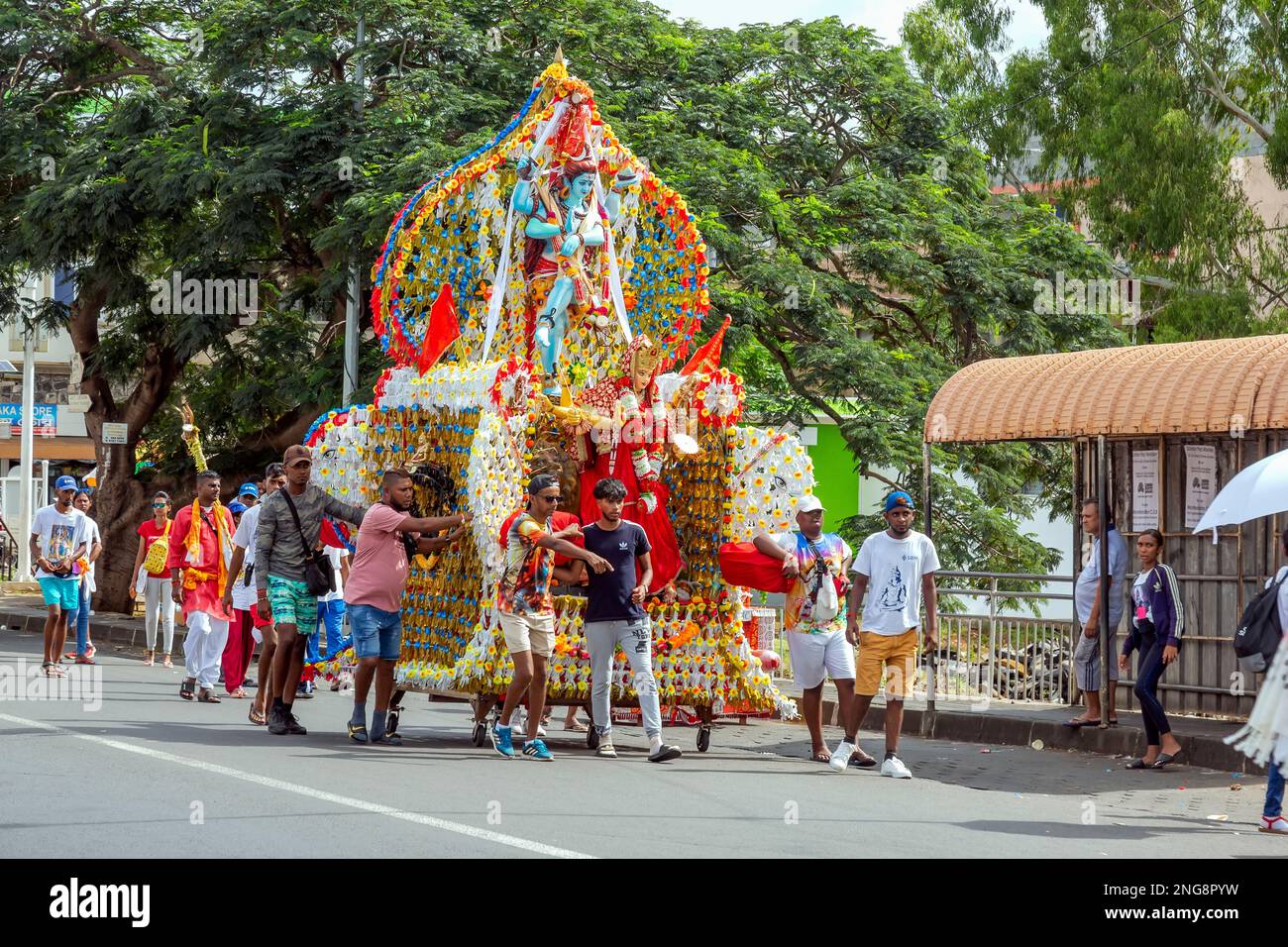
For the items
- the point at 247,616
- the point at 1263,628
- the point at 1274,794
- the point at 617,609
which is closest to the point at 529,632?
the point at 617,609

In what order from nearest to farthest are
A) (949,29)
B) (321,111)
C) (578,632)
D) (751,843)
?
(751,843)
(578,632)
(321,111)
(949,29)

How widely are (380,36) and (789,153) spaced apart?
5.47m

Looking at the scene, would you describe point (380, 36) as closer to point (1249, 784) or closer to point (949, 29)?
point (1249, 784)

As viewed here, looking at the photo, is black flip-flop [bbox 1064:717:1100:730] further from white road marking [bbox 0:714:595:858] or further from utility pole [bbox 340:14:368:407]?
utility pole [bbox 340:14:368:407]

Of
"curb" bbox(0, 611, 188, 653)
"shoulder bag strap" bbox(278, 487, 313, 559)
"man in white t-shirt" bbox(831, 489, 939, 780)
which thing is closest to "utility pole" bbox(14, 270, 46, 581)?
"curb" bbox(0, 611, 188, 653)

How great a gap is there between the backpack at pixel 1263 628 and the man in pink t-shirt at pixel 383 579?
5.06 m

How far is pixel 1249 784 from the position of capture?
38.6ft

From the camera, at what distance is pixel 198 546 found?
15375mm

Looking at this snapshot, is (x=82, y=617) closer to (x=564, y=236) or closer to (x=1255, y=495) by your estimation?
(x=564, y=236)

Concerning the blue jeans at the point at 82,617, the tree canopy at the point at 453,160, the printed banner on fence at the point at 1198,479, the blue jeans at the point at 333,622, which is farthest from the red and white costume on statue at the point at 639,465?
the tree canopy at the point at 453,160

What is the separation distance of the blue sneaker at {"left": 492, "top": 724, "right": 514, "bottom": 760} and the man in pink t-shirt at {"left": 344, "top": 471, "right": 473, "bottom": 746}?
80 cm

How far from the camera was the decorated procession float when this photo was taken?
12.9m

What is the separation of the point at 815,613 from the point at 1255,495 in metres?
4.16

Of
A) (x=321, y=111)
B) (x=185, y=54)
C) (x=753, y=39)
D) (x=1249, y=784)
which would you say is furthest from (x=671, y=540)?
(x=185, y=54)
